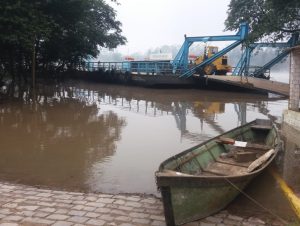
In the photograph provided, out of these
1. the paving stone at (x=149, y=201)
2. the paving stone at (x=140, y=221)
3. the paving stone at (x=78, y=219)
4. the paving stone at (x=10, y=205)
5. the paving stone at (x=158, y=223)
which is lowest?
the paving stone at (x=158, y=223)

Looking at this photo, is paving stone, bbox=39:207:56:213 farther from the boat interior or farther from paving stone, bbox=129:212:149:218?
the boat interior

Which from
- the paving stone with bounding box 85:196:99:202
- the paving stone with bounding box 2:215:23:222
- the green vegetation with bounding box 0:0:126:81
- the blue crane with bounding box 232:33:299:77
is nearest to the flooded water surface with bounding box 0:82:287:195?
the paving stone with bounding box 85:196:99:202

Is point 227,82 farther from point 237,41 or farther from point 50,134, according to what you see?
point 50,134

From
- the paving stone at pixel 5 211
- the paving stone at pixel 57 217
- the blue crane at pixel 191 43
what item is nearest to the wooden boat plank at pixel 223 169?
the paving stone at pixel 57 217

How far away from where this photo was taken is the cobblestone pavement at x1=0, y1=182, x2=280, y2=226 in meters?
4.88

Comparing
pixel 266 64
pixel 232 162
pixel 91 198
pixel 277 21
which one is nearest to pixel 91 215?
pixel 91 198

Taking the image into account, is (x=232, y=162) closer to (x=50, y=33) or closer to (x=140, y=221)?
(x=140, y=221)

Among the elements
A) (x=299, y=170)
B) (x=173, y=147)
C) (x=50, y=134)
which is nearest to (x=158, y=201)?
(x=299, y=170)

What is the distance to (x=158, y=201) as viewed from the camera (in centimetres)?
570

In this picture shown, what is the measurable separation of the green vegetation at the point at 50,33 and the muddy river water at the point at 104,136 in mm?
3224

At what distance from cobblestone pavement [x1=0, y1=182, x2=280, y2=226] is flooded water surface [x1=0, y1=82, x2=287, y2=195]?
2.59 feet

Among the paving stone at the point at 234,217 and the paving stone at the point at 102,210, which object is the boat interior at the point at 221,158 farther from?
the paving stone at the point at 102,210

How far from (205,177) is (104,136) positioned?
22.7 feet

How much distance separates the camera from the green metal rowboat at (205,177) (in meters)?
4.70
